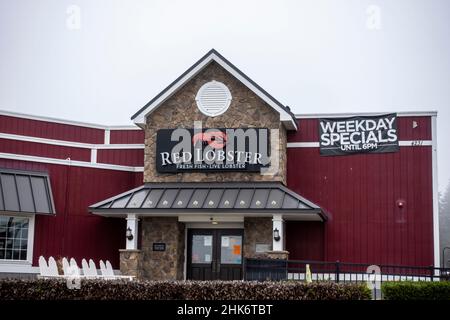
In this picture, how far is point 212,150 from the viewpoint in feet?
90.6

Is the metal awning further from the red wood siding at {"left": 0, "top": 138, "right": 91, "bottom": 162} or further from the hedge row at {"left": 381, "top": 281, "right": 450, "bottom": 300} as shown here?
the hedge row at {"left": 381, "top": 281, "right": 450, "bottom": 300}

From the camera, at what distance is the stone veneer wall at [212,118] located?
27.6 m

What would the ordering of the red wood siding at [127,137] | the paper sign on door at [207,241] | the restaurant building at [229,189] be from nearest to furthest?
1. the restaurant building at [229,189]
2. the paper sign on door at [207,241]
3. the red wood siding at [127,137]

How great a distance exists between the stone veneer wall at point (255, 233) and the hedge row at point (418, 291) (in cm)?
801

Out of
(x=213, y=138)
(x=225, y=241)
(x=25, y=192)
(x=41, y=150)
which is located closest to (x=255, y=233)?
(x=225, y=241)

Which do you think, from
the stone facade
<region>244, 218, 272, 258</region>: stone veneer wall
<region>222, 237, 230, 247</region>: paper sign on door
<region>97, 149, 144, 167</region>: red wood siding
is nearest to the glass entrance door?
<region>222, 237, 230, 247</region>: paper sign on door

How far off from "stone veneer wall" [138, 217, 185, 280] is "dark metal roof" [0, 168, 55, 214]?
3.48 m

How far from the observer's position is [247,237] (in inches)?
1073

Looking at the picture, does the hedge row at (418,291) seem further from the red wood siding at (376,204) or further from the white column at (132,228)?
the white column at (132,228)

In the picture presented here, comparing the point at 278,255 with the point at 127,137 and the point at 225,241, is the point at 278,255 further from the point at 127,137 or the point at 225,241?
the point at 127,137

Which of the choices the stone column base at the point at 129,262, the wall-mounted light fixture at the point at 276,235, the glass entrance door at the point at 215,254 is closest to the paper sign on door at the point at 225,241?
the glass entrance door at the point at 215,254

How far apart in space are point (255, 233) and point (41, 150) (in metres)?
8.85
